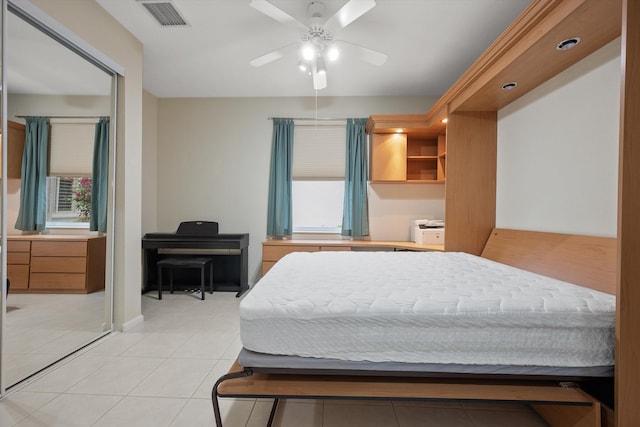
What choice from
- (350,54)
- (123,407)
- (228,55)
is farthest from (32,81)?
(350,54)

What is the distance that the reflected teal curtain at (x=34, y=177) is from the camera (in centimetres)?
201

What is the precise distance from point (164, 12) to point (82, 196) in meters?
1.64

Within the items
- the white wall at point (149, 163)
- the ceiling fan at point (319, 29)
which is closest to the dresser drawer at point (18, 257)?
the ceiling fan at point (319, 29)

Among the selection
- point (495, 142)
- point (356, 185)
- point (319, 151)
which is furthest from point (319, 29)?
point (356, 185)

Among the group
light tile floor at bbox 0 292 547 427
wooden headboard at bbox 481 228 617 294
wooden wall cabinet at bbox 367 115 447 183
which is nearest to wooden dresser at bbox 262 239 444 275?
wooden wall cabinet at bbox 367 115 447 183

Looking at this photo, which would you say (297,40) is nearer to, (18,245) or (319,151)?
(319,151)

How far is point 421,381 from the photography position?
1.31m

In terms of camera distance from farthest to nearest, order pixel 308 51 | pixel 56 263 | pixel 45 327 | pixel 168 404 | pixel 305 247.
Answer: pixel 305 247, pixel 308 51, pixel 56 263, pixel 45 327, pixel 168 404

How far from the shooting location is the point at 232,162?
177 inches

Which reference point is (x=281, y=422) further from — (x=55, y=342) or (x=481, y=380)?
(x=55, y=342)

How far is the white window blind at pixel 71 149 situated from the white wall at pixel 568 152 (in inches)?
142

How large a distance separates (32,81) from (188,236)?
91.9 inches

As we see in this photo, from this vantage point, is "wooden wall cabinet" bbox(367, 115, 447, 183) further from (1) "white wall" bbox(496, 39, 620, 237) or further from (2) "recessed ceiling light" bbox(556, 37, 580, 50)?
(2) "recessed ceiling light" bbox(556, 37, 580, 50)

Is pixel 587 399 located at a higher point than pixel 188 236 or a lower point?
lower
